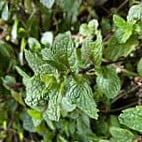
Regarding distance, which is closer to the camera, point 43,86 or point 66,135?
point 43,86

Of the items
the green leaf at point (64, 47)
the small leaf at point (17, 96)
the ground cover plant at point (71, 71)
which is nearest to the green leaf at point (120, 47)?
the ground cover plant at point (71, 71)

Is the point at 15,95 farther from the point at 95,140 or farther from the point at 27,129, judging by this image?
the point at 95,140

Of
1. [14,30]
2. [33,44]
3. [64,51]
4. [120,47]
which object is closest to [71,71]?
[64,51]

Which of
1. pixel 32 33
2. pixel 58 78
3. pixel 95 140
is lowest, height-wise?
pixel 95 140

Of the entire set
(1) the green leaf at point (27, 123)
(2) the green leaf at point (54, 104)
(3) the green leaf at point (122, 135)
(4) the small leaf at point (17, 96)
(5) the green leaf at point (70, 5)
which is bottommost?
(3) the green leaf at point (122, 135)

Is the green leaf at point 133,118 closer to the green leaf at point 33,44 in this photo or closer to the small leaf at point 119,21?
the small leaf at point 119,21

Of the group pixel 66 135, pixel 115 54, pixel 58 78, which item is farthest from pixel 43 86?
pixel 66 135

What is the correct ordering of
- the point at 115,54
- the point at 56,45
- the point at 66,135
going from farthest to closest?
the point at 66,135 < the point at 115,54 < the point at 56,45
